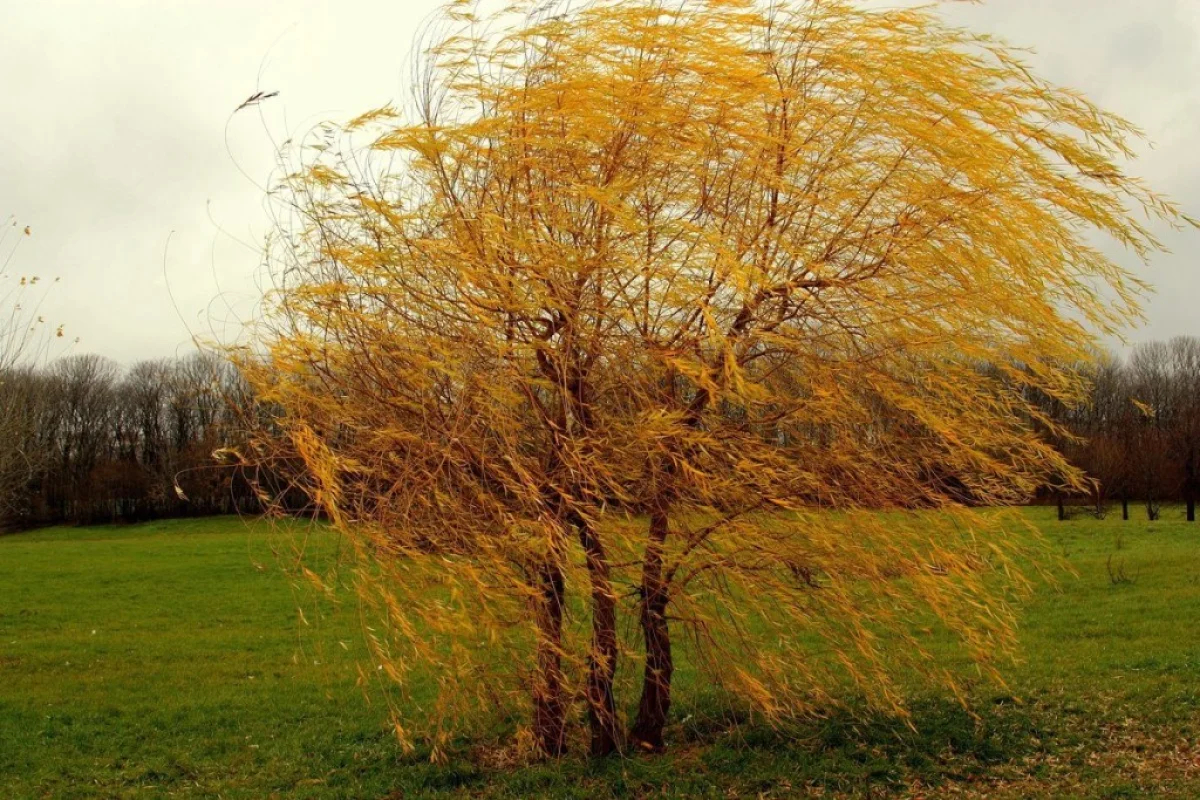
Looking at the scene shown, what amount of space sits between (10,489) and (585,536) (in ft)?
58.9

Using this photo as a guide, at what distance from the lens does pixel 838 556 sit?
24.0 ft

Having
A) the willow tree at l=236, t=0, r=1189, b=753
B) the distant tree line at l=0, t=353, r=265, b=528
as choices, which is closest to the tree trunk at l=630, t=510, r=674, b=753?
the willow tree at l=236, t=0, r=1189, b=753

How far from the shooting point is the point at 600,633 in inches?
301

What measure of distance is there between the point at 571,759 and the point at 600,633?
1.42 m

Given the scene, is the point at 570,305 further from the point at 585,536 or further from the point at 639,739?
the point at 639,739

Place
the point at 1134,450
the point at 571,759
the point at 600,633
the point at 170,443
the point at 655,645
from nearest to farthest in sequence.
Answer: the point at 600,633, the point at 655,645, the point at 571,759, the point at 1134,450, the point at 170,443

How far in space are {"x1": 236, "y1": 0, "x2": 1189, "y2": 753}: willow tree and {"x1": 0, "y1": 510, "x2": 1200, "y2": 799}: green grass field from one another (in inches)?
38.6

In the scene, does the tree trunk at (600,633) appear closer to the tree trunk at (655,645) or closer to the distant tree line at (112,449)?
the tree trunk at (655,645)

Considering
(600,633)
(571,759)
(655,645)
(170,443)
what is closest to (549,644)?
(600,633)

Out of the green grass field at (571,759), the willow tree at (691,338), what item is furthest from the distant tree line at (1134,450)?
the willow tree at (691,338)

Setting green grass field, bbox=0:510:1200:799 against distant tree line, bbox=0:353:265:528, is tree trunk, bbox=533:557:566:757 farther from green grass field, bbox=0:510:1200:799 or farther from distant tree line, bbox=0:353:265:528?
distant tree line, bbox=0:353:265:528

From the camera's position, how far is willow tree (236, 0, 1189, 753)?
6.99 metres

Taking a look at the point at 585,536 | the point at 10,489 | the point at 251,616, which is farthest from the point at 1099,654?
the point at 10,489

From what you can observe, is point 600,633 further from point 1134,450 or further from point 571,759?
point 1134,450
